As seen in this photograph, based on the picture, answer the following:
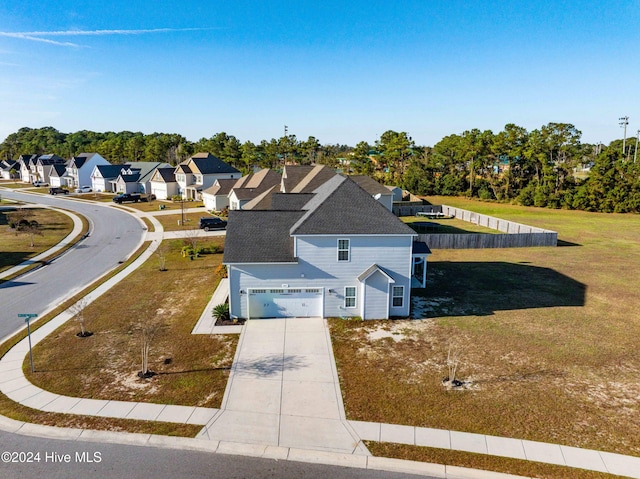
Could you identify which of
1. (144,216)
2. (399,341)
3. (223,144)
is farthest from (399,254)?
(223,144)

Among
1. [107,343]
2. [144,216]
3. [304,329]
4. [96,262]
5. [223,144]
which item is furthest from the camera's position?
[223,144]

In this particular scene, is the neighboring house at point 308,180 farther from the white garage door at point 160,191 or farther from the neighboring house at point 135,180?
the neighboring house at point 135,180

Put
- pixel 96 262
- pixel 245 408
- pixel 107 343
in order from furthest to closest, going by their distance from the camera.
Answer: pixel 96 262 < pixel 107 343 < pixel 245 408

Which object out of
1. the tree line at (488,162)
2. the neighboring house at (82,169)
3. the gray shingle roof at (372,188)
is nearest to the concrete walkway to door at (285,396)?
the gray shingle roof at (372,188)

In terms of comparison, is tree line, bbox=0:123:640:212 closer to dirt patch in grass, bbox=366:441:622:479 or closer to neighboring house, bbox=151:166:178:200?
neighboring house, bbox=151:166:178:200

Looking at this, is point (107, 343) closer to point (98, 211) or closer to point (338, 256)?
point (338, 256)

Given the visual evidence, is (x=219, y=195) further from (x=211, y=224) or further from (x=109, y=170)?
(x=109, y=170)

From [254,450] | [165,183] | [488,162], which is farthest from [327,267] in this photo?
[488,162]
